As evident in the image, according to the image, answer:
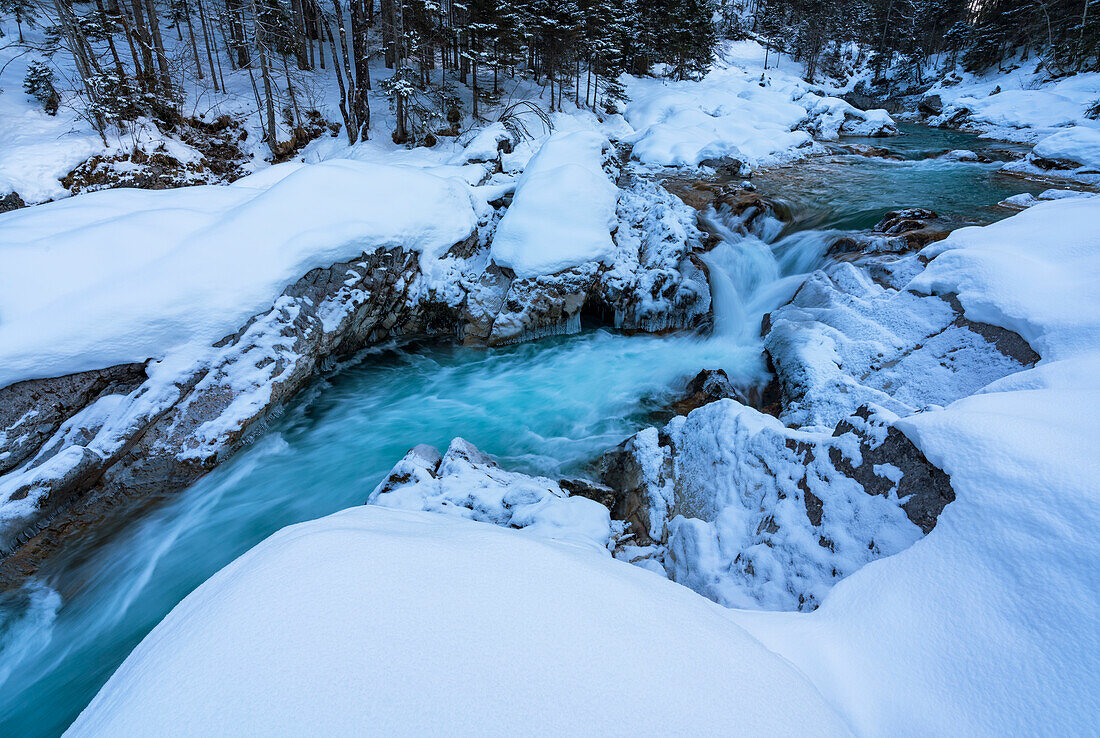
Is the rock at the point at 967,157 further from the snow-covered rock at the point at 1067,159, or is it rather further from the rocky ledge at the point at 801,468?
the rocky ledge at the point at 801,468

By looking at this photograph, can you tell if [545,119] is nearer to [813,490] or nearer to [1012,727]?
[813,490]

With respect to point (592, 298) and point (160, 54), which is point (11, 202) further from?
point (592, 298)

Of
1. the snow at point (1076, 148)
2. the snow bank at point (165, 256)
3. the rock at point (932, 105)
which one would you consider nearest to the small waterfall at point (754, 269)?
the snow bank at point (165, 256)

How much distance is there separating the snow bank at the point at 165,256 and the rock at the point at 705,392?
4515 millimetres

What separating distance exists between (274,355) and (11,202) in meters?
8.13

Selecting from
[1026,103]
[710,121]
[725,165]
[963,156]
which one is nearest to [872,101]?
[1026,103]

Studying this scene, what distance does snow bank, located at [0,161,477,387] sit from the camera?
3.91m

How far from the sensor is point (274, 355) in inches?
194

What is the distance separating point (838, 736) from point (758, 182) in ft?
43.9

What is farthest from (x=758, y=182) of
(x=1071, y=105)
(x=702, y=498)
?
(x=1071, y=105)

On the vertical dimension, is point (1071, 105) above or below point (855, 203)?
above

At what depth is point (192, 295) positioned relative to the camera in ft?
14.7

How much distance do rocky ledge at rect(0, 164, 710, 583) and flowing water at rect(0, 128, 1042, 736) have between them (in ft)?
0.92

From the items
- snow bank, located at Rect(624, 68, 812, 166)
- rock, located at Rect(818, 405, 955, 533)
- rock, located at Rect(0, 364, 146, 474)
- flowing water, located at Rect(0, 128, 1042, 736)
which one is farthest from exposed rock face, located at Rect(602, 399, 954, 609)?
snow bank, located at Rect(624, 68, 812, 166)
